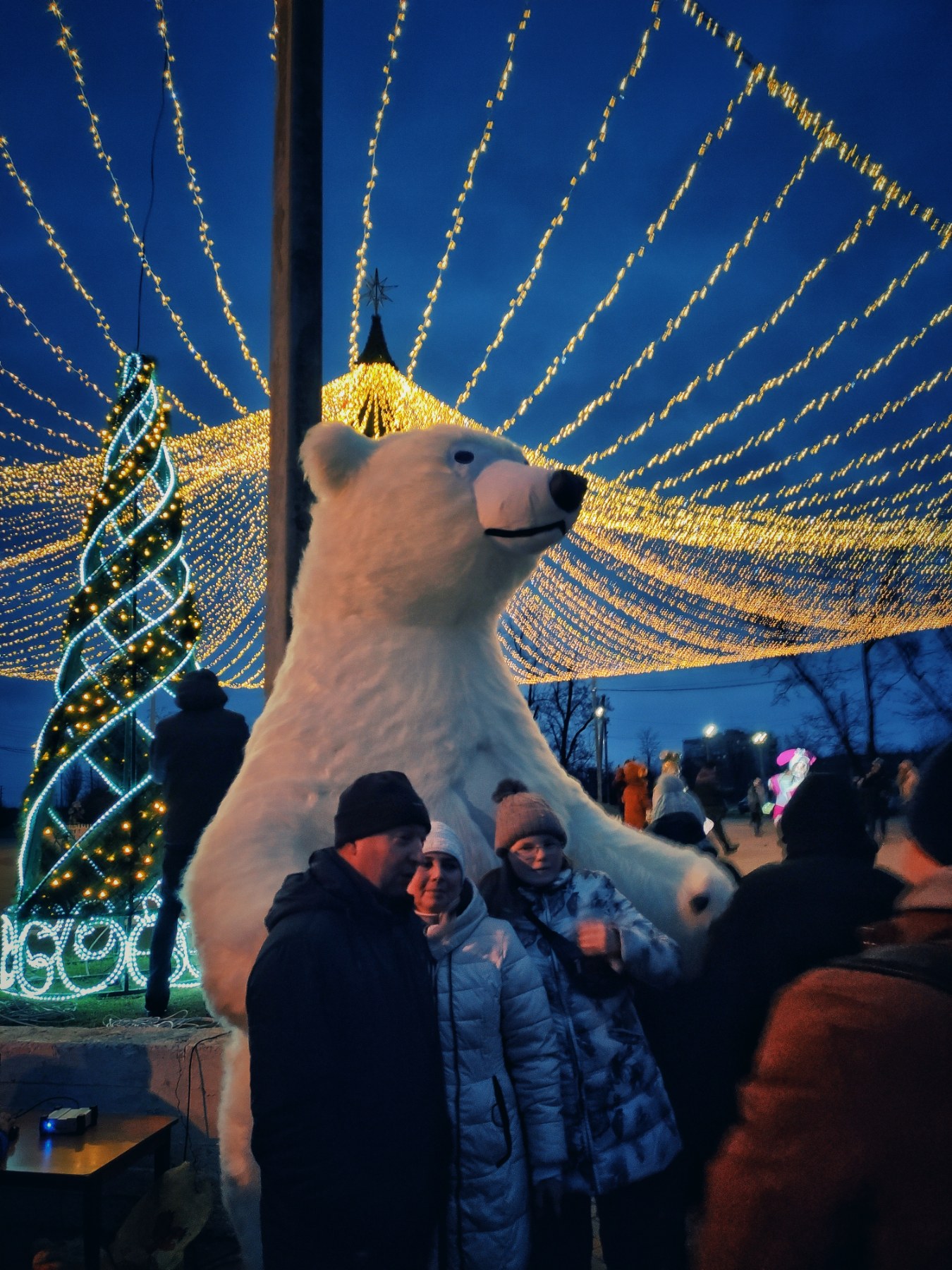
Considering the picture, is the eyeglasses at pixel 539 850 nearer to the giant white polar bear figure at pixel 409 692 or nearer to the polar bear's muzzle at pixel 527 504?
the giant white polar bear figure at pixel 409 692

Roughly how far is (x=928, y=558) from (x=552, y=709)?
2153 cm

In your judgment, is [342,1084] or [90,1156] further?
[90,1156]

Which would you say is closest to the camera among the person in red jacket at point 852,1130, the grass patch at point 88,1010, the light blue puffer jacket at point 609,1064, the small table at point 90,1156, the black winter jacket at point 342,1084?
the person in red jacket at point 852,1130

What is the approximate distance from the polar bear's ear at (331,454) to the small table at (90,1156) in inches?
80.6

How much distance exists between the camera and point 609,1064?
72.0 inches

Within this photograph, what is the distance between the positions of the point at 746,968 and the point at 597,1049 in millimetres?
406

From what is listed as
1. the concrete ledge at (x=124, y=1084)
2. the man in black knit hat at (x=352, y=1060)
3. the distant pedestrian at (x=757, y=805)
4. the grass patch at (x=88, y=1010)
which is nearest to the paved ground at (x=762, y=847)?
the distant pedestrian at (x=757, y=805)

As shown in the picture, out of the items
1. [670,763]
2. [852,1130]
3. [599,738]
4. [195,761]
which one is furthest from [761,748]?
[852,1130]

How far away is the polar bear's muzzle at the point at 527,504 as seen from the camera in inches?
91.0

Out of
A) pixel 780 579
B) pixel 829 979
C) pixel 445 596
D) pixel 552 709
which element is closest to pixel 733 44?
pixel 445 596

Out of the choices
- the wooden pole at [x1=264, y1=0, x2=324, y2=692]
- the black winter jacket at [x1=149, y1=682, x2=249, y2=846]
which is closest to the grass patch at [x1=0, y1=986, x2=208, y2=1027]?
the black winter jacket at [x1=149, y1=682, x2=249, y2=846]

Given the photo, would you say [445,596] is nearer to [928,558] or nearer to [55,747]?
[55,747]

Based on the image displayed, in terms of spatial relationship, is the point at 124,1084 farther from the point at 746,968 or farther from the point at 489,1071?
the point at 746,968

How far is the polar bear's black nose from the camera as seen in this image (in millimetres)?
2297
